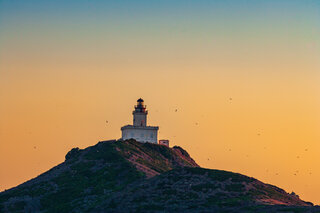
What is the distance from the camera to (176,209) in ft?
534

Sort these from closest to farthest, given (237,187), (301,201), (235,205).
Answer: (235,205) < (237,187) < (301,201)

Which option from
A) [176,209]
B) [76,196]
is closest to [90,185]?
[76,196]

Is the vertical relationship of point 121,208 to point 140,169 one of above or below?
below

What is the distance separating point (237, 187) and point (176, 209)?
18193 mm

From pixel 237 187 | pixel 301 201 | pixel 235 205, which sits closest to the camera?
pixel 235 205

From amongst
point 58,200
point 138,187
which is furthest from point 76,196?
point 138,187

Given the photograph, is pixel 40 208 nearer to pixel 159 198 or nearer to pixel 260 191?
pixel 159 198

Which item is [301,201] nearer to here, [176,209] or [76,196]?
[176,209]

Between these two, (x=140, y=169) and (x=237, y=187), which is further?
(x=140, y=169)

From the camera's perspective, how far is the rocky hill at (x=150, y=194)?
164m

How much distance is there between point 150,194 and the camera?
565 feet

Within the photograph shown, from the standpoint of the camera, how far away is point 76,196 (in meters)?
186

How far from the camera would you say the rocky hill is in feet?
538

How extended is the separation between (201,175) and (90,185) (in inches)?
1034
